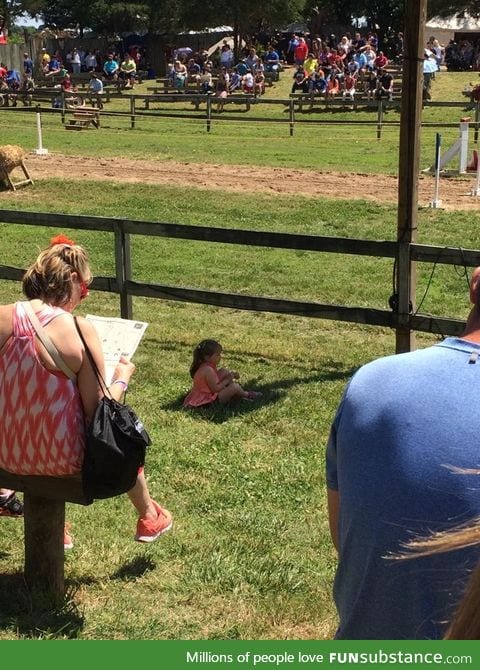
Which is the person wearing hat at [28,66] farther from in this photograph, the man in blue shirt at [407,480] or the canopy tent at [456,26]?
the man in blue shirt at [407,480]

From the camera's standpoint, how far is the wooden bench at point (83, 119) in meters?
29.3

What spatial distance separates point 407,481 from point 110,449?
78.0 inches

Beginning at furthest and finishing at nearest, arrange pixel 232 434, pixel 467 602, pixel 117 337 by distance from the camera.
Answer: pixel 232 434, pixel 117 337, pixel 467 602

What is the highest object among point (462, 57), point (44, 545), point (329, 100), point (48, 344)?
point (462, 57)

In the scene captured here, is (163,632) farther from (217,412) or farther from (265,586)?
(217,412)

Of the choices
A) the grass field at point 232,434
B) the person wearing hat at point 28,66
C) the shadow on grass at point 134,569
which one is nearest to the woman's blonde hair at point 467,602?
the grass field at point 232,434

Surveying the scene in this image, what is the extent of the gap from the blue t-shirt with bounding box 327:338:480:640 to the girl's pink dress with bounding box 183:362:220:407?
4.57 m

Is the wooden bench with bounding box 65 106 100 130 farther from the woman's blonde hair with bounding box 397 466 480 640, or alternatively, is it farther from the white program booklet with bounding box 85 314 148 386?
the woman's blonde hair with bounding box 397 466 480 640

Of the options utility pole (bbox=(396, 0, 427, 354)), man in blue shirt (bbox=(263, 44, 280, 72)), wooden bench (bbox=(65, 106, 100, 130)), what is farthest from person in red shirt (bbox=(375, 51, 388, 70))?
utility pole (bbox=(396, 0, 427, 354))

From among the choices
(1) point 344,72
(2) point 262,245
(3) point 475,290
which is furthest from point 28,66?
(3) point 475,290

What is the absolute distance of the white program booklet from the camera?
446 cm

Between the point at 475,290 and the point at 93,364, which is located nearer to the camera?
the point at 475,290

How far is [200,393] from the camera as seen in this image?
666 cm

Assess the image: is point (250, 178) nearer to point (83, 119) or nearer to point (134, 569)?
point (83, 119)
